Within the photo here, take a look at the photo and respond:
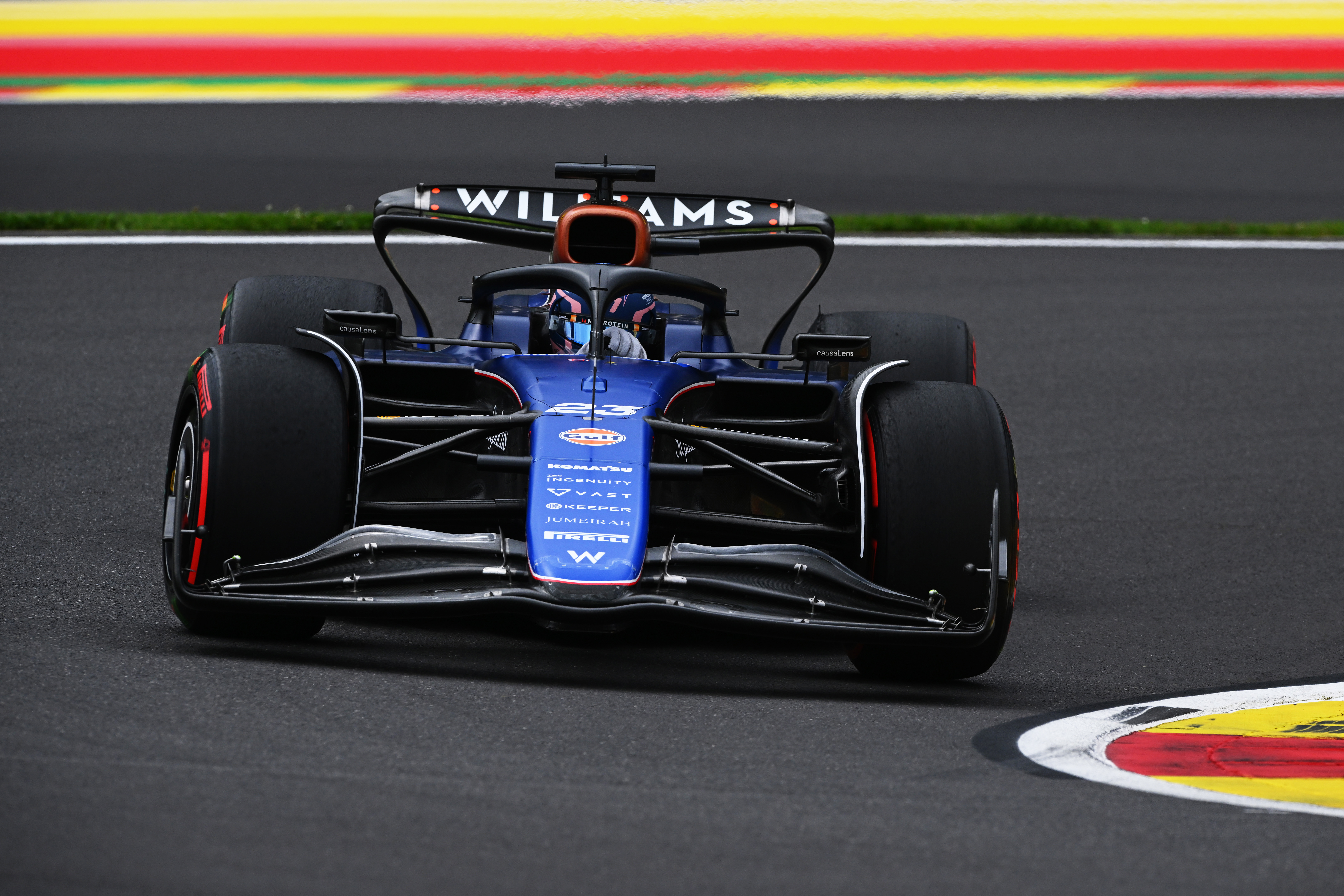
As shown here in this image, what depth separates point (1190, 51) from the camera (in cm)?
1712

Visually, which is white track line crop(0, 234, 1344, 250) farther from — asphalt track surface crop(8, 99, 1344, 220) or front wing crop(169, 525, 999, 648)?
front wing crop(169, 525, 999, 648)

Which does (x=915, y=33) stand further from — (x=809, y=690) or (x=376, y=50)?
(x=809, y=690)

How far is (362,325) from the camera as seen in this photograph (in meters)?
5.89

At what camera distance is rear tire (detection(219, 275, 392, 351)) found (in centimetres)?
700

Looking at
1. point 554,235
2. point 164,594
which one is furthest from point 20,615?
point 554,235

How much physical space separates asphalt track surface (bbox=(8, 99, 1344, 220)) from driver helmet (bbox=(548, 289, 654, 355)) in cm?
672

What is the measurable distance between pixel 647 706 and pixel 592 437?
91 cm

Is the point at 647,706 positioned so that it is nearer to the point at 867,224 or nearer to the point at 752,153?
the point at 867,224

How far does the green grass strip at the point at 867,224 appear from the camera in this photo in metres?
13.0

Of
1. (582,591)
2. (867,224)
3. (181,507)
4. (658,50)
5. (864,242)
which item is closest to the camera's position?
(582,591)

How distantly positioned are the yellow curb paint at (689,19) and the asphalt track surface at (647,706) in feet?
15.7

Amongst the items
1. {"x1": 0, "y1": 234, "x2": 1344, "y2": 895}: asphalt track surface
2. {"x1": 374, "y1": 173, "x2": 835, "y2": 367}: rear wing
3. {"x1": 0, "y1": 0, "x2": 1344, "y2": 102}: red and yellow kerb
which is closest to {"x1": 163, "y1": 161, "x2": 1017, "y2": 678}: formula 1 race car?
{"x1": 0, "y1": 234, "x2": 1344, "y2": 895}: asphalt track surface

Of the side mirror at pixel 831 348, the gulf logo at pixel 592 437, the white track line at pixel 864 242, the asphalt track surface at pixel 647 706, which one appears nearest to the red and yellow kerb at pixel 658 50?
the white track line at pixel 864 242

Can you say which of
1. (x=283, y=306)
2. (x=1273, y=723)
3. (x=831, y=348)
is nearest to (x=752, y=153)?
(x=283, y=306)
